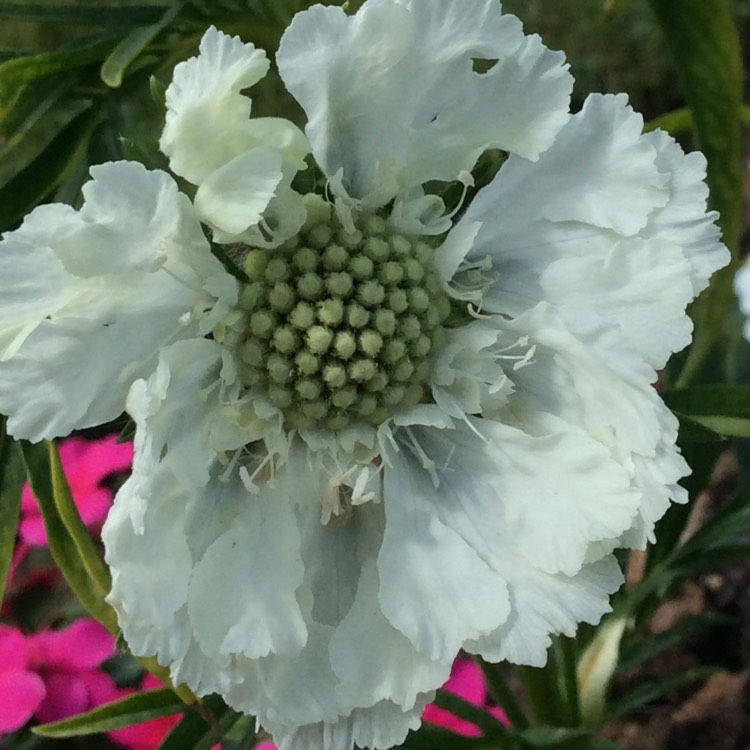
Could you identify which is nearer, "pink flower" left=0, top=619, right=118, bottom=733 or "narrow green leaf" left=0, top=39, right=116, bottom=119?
"narrow green leaf" left=0, top=39, right=116, bottom=119

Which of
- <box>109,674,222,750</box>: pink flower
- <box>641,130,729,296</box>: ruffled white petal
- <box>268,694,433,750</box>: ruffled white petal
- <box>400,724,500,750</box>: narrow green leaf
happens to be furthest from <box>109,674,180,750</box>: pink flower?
<box>641,130,729,296</box>: ruffled white petal

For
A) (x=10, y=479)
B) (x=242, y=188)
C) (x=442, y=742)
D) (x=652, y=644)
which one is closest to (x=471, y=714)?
(x=442, y=742)

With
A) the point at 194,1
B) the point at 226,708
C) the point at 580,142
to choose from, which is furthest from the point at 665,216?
the point at 226,708

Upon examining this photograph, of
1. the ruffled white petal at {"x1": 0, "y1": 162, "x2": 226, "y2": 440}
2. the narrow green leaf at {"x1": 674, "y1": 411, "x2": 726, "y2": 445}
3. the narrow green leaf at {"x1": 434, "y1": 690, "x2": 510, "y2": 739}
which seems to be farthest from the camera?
the narrow green leaf at {"x1": 434, "y1": 690, "x2": 510, "y2": 739}

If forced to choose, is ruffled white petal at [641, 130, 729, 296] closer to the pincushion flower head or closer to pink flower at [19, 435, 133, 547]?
the pincushion flower head

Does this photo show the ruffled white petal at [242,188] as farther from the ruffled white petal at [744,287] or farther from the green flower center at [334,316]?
the ruffled white petal at [744,287]

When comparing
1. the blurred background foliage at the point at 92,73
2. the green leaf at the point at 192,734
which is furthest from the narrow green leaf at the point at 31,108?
the green leaf at the point at 192,734

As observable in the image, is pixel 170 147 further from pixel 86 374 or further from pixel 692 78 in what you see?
pixel 692 78
